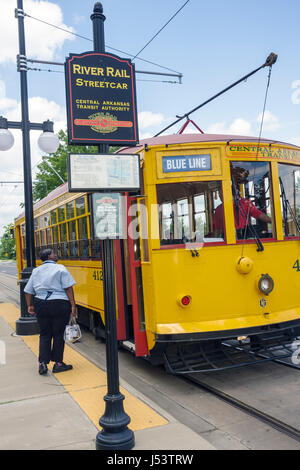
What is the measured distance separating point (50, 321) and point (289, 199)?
11.4 feet

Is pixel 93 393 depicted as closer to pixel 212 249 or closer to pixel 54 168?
pixel 212 249

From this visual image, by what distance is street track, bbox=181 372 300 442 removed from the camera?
3.98 meters

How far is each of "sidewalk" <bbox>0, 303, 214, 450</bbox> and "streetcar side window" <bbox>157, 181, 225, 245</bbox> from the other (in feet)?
6.15

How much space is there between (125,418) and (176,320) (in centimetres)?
168

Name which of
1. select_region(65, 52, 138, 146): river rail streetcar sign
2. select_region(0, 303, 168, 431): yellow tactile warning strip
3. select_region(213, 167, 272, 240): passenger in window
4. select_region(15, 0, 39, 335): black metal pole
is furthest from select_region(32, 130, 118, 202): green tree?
select_region(65, 52, 138, 146): river rail streetcar sign

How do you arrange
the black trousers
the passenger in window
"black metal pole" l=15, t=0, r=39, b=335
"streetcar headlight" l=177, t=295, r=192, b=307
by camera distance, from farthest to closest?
"black metal pole" l=15, t=0, r=39, b=335 < the black trousers < the passenger in window < "streetcar headlight" l=177, t=295, r=192, b=307

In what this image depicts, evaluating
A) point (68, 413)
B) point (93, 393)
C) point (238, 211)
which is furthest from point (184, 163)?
point (68, 413)

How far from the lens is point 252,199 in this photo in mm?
5613

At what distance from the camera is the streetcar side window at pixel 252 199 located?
5.46 meters

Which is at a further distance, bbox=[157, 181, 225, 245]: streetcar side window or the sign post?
bbox=[157, 181, 225, 245]: streetcar side window

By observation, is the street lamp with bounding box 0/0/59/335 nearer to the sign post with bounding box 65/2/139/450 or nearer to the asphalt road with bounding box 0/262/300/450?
the asphalt road with bounding box 0/262/300/450

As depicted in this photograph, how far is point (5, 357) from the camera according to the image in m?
6.98

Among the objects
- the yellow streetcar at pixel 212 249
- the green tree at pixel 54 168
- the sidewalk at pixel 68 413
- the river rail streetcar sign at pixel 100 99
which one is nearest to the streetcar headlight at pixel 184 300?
the yellow streetcar at pixel 212 249

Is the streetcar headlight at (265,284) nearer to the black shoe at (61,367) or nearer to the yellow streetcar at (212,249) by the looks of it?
the yellow streetcar at (212,249)
